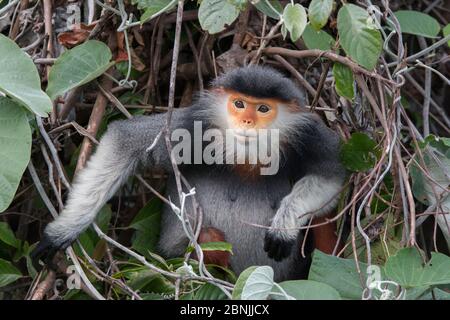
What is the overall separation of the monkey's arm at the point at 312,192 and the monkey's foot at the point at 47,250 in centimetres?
86

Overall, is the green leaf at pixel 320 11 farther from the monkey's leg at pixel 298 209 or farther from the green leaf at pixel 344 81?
the monkey's leg at pixel 298 209

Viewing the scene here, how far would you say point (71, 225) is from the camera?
12.0 feet

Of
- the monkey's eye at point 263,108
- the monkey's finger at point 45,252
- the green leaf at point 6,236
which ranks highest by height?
the monkey's eye at point 263,108

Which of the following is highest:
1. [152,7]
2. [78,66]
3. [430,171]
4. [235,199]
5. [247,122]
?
[152,7]

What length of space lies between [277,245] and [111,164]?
2.55 feet

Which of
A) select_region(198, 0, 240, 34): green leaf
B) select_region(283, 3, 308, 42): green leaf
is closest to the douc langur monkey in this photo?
select_region(198, 0, 240, 34): green leaf

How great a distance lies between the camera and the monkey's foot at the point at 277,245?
3.78m

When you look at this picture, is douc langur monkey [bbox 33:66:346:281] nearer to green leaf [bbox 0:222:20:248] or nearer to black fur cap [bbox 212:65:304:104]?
black fur cap [bbox 212:65:304:104]

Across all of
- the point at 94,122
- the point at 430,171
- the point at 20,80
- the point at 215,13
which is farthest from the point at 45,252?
the point at 430,171

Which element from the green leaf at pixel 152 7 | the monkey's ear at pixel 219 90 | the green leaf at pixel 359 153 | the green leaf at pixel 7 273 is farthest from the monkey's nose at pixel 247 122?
the green leaf at pixel 7 273

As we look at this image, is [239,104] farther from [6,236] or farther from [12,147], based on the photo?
[6,236]

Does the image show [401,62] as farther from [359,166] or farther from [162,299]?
[162,299]

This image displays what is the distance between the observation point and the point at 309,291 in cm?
298

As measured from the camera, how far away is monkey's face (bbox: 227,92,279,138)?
3619 mm
